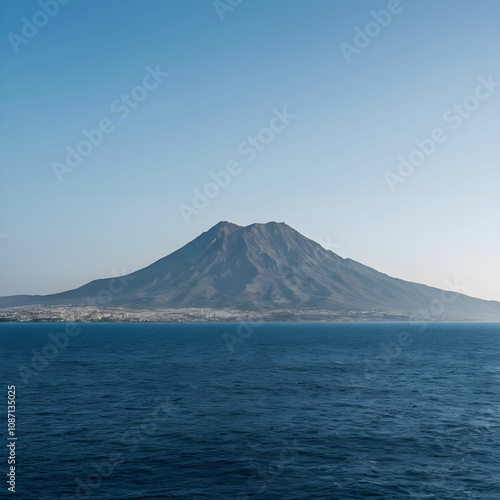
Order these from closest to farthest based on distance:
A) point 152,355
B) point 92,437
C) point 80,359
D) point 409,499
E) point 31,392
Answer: point 409,499 < point 92,437 < point 31,392 < point 80,359 < point 152,355

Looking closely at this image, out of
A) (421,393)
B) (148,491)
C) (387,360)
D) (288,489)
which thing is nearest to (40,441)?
(148,491)

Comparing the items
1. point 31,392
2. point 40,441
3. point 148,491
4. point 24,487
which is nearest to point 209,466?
point 148,491

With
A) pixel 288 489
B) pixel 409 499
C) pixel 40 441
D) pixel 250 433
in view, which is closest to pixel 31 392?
pixel 40 441

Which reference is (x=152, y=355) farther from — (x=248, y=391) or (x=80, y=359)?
(x=248, y=391)

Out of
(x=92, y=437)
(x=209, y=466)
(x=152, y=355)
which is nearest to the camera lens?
(x=209, y=466)

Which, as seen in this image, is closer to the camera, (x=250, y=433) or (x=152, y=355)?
(x=250, y=433)

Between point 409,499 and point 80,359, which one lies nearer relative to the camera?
point 409,499

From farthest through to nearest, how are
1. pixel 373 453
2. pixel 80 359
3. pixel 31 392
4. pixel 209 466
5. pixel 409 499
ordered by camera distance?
1. pixel 80 359
2. pixel 31 392
3. pixel 373 453
4. pixel 209 466
5. pixel 409 499

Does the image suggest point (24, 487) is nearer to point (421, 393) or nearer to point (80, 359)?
point (421, 393)

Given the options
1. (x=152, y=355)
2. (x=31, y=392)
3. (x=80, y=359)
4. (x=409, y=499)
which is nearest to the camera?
(x=409, y=499)
